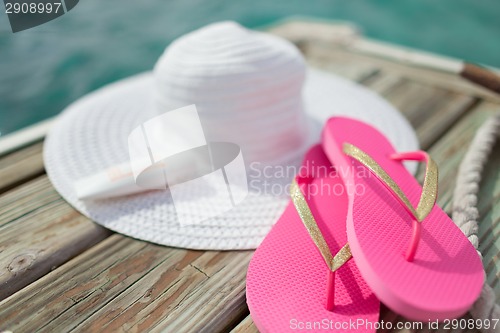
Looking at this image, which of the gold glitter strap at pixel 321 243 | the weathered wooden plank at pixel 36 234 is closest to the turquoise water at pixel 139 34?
the weathered wooden plank at pixel 36 234

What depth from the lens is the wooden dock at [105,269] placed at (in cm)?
51

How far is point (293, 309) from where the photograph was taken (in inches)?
18.8

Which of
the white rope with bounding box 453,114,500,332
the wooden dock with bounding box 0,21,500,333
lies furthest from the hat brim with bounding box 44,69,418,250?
the white rope with bounding box 453,114,500,332

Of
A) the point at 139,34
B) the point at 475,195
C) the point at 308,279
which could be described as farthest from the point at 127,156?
the point at 139,34

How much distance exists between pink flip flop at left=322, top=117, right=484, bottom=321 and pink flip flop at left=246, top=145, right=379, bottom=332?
42 millimetres

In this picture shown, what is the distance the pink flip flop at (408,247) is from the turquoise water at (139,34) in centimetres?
66

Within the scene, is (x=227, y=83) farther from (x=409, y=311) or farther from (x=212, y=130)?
(x=409, y=311)

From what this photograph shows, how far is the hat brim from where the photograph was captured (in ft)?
2.07

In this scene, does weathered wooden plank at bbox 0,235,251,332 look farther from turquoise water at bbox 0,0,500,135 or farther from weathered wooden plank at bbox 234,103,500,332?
turquoise water at bbox 0,0,500,135

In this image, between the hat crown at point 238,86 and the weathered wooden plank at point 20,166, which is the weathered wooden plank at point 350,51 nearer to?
the hat crown at point 238,86

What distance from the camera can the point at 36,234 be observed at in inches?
25.1

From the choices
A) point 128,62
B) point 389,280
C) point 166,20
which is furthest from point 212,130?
point 166,20

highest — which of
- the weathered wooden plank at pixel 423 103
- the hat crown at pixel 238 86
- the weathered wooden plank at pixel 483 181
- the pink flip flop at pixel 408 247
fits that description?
the hat crown at pixel 238 86

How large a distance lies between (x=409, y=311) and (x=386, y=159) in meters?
0.31
